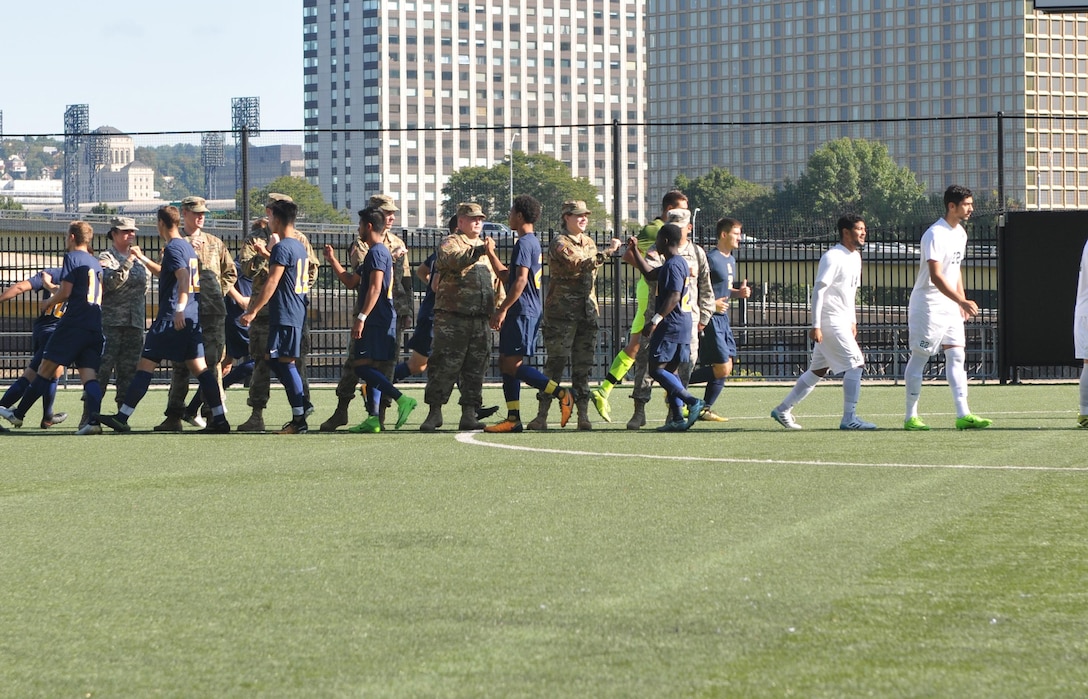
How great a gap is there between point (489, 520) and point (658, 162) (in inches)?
6980

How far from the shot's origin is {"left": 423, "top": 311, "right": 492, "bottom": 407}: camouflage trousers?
12.5 m

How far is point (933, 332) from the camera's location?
468 inches

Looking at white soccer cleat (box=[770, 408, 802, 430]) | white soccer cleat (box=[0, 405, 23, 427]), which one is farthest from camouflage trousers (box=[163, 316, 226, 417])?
white soccer cleat (box=[770, 408, 802, 430])

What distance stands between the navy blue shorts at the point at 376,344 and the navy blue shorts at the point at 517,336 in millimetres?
840

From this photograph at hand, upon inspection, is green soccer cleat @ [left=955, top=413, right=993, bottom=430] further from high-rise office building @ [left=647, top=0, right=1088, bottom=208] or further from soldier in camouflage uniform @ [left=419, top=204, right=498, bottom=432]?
high-rise office building @ [left=647, top=0, right=1088, bottom=208]

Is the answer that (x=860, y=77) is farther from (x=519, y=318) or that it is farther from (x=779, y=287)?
(x=519, y=318)

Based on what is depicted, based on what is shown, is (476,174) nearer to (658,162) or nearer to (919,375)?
(658,162)

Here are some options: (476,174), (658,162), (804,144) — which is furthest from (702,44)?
(476,174)

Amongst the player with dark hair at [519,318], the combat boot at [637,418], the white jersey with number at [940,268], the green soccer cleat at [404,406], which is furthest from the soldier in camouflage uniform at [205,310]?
the white jersey with number at [940,268]

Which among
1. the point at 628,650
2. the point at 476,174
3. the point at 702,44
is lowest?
the point at 628,650

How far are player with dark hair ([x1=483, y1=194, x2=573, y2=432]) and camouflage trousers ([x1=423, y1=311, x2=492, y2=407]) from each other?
0.48ft

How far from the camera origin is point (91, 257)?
13375 millimetres

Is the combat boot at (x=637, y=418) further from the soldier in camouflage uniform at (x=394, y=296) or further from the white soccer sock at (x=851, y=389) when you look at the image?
the soldier in camouflage uniform at (x=394, y=296)

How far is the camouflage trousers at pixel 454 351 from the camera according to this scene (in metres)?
12.5
